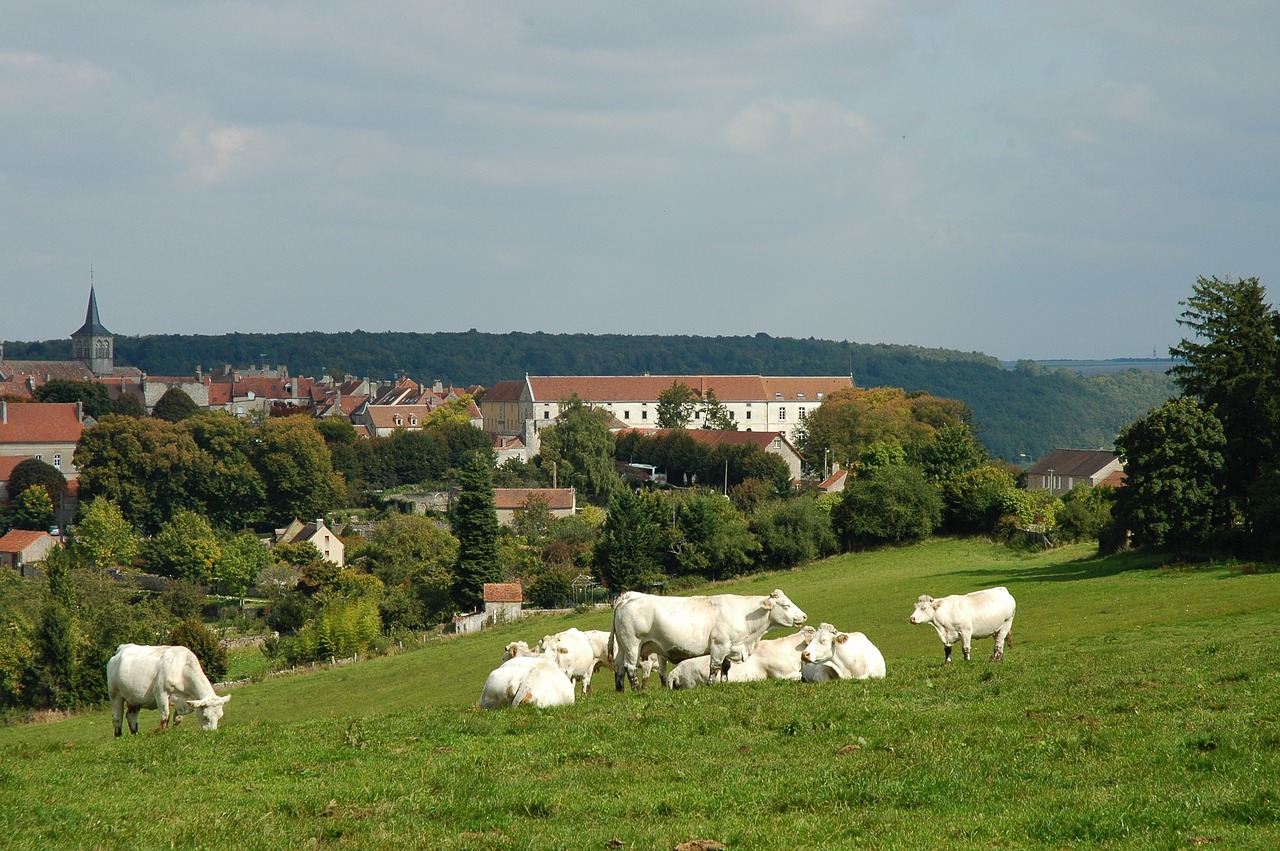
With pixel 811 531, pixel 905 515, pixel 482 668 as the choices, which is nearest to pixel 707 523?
pixel 811 531

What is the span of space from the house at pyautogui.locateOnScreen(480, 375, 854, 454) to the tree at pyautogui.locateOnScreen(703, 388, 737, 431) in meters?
6.93

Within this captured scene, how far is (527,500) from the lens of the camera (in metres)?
91.2

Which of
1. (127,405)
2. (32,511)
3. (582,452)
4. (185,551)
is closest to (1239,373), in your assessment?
(185,551)

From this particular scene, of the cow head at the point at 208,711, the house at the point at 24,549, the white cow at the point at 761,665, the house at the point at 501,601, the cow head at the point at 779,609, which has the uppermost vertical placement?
the cow head at the point at 779,609

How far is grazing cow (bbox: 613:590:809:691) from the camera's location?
56.3 feet

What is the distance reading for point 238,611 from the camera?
72.6 metres

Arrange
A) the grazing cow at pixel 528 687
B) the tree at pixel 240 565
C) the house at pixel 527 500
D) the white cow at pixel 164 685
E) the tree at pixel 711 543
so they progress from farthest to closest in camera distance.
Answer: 1. the house at pixel 527 500
2. the tree at pixel 240 565
3. the tree at pixel 711 543
4. the white cow at pixel 164 685
5. the grazing cow at pixel 528 687

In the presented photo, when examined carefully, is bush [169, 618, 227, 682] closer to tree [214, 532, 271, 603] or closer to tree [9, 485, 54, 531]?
tree [214, 532, 271, 603]

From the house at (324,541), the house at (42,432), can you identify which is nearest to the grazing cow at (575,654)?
the house at (324,541)

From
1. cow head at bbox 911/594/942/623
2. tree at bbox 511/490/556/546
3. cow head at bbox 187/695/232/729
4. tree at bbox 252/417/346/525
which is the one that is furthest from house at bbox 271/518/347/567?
cow head at bbox 911/594/942/623

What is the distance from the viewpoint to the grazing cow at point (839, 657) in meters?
Answer: 17.0

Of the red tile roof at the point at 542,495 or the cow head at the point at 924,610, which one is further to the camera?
the red tile roof at the point at 542,495

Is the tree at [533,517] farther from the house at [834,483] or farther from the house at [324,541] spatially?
the house at [834,483]

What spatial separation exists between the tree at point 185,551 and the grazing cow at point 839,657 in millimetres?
68681
